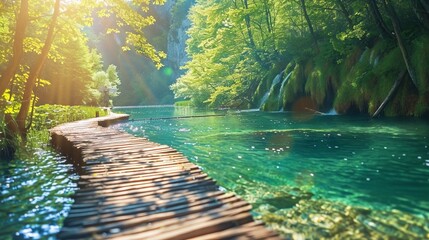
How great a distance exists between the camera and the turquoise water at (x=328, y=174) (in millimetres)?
4738

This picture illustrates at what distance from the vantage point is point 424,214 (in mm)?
4664

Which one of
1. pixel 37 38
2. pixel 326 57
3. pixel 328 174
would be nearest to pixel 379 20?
pixel 326 57

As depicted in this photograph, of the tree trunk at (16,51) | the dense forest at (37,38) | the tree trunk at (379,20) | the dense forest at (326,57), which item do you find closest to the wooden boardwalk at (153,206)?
the tree trunk at (16,51)

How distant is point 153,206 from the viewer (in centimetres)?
445

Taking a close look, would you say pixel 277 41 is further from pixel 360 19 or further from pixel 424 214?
pixel 424 214

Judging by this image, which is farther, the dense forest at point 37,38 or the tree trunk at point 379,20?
the tree trunk at point 379,20

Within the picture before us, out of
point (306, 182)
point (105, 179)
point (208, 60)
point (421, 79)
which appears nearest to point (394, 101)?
point (421, 79)

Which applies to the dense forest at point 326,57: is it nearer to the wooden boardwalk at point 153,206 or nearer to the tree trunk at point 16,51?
the wooden boardwalk at point 153,206

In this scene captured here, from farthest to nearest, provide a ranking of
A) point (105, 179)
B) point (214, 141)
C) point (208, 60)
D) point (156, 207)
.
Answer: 1. point (208, 60)
2. point (214, 141)
3. point (105, 179)
4. point (156, 207)

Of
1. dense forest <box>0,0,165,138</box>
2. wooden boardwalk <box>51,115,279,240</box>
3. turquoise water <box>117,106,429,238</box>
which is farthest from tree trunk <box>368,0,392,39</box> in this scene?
wooden boardwalk <box>51,115,279,240</box>

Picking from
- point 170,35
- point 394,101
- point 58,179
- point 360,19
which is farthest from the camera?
point 170,35

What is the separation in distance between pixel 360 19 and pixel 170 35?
82572mm

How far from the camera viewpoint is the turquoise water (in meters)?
4.74

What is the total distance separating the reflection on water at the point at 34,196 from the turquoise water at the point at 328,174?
282cm
